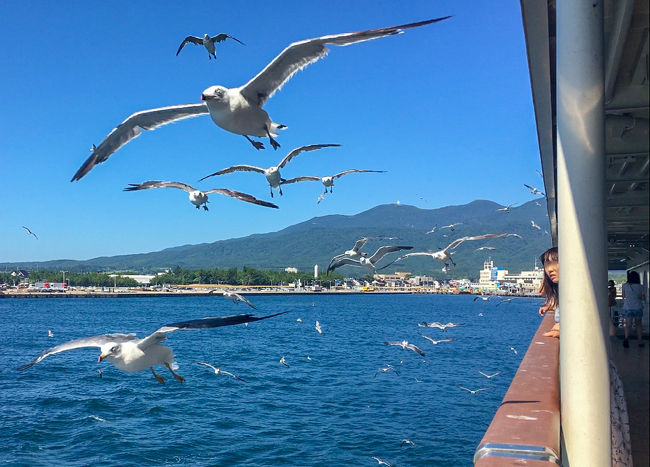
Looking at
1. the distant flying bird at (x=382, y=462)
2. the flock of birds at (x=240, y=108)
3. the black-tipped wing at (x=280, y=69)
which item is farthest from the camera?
the distant flying bird at (x=382, y=462)

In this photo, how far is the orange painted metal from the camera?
2.26 m

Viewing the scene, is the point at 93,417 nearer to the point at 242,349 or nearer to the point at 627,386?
the point at 627,386

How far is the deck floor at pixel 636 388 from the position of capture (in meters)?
5.10

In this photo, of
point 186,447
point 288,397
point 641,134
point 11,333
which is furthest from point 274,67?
point 11,333

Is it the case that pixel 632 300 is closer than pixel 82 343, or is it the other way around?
pixel 82 343

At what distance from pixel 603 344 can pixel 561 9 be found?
5.36ft

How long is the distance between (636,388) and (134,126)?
667 cm

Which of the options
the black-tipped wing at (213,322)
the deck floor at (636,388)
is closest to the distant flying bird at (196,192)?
the black-tipped wing at (213,322)

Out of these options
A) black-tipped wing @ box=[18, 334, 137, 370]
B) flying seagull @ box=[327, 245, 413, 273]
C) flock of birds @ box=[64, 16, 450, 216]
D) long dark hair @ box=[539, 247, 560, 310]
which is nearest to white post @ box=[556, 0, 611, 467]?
flock of birds @ box=[64, 16, 450, 216]

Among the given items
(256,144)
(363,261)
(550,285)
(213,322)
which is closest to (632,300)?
(363,261)

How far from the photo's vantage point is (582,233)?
2871 mm

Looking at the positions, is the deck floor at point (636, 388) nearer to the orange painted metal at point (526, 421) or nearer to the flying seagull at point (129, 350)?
the orange painted metal at point (526, 421)

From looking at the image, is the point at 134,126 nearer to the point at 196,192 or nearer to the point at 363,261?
the point at 196,192

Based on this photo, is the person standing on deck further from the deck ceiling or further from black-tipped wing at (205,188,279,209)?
black-tipped wing at (205,188,279,209)
